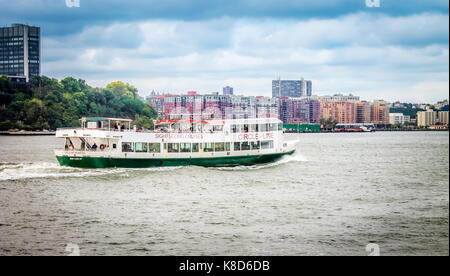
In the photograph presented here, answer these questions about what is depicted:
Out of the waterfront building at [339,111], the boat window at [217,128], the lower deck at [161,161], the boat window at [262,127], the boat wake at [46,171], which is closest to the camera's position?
the boat wake at [46,171]

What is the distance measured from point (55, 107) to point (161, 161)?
178 feet

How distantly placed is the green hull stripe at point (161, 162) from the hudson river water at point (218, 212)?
879mm

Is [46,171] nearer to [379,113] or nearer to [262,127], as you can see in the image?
[262,127]

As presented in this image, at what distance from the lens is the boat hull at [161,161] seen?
92.3ft

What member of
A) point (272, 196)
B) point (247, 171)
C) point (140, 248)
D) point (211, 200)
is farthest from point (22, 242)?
point (247, 171)

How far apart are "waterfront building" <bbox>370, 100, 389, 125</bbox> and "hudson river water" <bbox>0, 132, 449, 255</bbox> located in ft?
409

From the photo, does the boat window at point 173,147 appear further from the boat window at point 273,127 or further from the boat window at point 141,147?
the boat window at point 273,127

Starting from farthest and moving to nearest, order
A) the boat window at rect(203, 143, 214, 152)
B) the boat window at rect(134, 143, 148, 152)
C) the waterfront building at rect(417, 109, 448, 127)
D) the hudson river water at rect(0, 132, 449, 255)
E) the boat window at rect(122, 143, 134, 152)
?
the waterfront building at rect(417, 109, 448, 127) < the boat window at rect(203, 143, 214, 152) < the boat window at rect(134, 143, 148, 152) < the boat window at rect(122, 143, 134, 152) < the hudson river water at rect(0, 132, 449, 255)

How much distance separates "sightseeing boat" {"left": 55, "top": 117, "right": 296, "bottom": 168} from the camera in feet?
93.0

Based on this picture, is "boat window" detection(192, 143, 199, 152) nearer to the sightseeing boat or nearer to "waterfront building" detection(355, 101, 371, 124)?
the sightseeing boat

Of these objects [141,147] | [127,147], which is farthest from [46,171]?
[141,147]

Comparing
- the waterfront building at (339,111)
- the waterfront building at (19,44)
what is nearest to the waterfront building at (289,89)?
the waterfront building at (339,111)

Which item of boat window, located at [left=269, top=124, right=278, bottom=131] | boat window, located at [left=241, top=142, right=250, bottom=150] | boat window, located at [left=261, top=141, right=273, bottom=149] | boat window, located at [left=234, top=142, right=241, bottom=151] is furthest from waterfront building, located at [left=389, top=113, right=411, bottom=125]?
boat window, located at [left=234, top=142, right=241, bottom=151]

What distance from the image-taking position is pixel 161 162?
97.2ft
